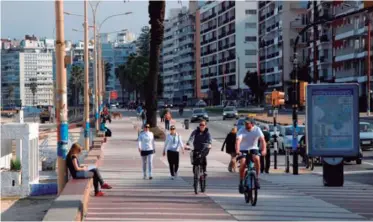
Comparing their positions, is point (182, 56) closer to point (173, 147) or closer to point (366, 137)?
point (366, 137)

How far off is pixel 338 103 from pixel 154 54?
2918 cm

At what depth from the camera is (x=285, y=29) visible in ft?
389

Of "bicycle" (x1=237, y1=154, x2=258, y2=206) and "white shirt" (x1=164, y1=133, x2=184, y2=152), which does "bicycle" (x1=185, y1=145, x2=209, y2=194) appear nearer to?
"bicycle" (x1=237, y1=154, x2=258, y2=206)

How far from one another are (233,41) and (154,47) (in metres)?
99.3

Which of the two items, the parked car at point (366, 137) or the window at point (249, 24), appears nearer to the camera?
the parked car at point (366, 137)

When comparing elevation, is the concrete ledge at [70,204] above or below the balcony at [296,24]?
below

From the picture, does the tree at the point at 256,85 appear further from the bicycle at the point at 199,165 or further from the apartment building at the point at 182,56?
the bicycle at the point at 199,165

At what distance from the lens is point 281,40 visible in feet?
390

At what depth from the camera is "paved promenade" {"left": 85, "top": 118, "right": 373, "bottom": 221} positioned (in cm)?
1409

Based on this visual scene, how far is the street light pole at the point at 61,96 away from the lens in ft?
51.2

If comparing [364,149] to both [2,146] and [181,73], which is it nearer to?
[2,146]

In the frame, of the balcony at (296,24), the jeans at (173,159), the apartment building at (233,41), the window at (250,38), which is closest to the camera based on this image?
the jeans at (173,159)

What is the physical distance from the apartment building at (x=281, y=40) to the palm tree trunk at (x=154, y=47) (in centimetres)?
6185

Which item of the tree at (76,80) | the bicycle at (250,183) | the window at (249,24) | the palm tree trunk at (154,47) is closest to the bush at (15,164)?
the bicycle at (250,183)
